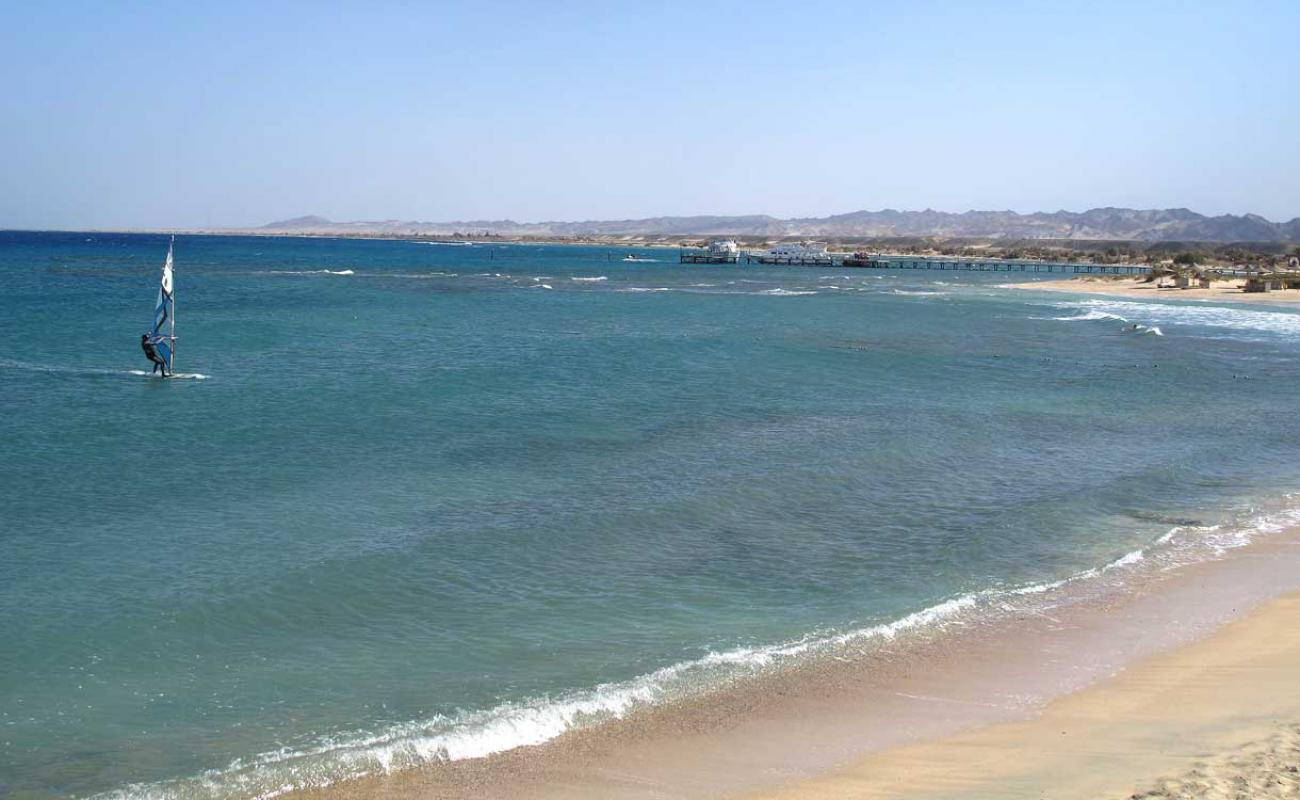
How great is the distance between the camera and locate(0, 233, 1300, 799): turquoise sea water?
992cm

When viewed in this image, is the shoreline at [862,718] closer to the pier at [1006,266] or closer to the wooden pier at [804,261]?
the pier at [1006,266]

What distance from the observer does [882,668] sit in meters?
10.9

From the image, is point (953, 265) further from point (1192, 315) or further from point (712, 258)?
point (1192, 315)

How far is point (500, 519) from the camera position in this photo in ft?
52.7

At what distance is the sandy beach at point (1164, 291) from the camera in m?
69.6

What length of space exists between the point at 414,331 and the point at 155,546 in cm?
3020

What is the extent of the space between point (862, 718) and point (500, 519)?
7.78 meters

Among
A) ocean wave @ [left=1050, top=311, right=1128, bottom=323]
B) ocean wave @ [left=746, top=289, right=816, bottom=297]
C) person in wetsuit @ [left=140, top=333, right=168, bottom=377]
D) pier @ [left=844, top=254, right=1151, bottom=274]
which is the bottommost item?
person in wetsuit @ [left=140, top=333, right=168, bottom=377]

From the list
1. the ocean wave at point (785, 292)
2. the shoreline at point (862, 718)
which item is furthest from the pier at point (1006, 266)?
the shoreline at point (862, 718)

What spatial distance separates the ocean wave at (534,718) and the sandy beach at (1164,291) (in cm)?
6558

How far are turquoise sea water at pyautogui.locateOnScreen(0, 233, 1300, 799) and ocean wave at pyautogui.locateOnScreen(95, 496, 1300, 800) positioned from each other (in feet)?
0.16

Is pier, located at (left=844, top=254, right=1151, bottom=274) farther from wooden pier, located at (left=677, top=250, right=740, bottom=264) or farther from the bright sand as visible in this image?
the bright sand

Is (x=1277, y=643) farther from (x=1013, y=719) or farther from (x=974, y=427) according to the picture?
(x=974, y=427)

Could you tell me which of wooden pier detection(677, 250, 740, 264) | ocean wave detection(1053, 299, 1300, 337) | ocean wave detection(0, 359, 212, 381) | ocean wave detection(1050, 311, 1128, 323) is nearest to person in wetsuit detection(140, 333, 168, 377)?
ocean wave detection(0, 359, 212, 381)
